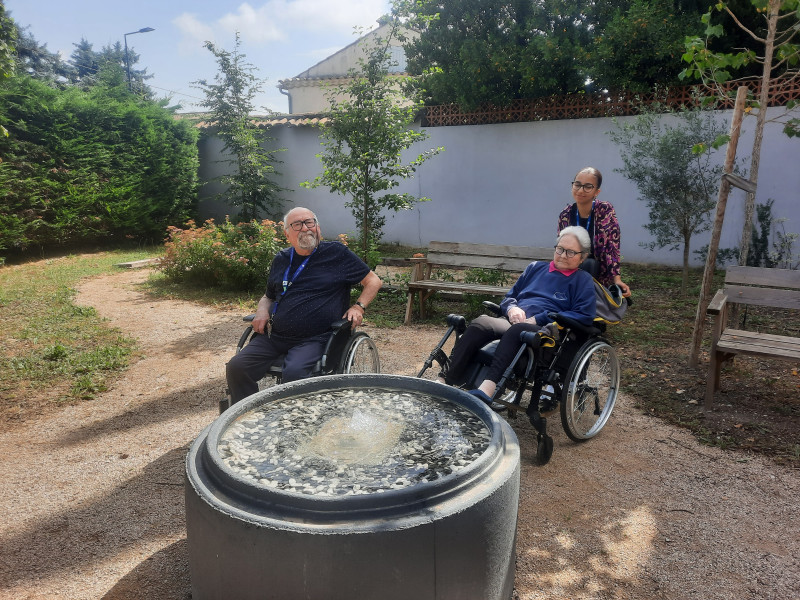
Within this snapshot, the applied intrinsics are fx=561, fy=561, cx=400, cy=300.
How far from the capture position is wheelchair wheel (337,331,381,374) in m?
3.54

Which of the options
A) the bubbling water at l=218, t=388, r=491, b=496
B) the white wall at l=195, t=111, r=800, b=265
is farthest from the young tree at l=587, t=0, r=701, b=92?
the bubbling water at l=218, t=388, r=491, b=496

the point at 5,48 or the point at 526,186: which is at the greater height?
the point at 5,48

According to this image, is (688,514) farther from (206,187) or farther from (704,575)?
(206,187)

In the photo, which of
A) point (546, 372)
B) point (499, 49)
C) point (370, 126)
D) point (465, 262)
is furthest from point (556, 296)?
point (499, 49)

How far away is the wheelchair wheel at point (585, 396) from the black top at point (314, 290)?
1.51 metres

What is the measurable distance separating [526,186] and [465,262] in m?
4.48

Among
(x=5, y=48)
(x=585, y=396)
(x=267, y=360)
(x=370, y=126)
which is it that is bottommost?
(x=585, y=396)

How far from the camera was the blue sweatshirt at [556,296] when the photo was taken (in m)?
3.51

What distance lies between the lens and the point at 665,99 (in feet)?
29.7

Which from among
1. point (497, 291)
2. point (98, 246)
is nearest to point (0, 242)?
point (98, 246)

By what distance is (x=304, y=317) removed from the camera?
143 inches

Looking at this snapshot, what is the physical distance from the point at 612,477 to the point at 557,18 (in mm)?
9547

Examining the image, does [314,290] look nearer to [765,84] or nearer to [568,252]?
[568,252]

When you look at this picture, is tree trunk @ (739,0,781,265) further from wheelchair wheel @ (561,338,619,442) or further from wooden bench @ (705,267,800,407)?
wheelchair wheel @ (561,338,619,442)
